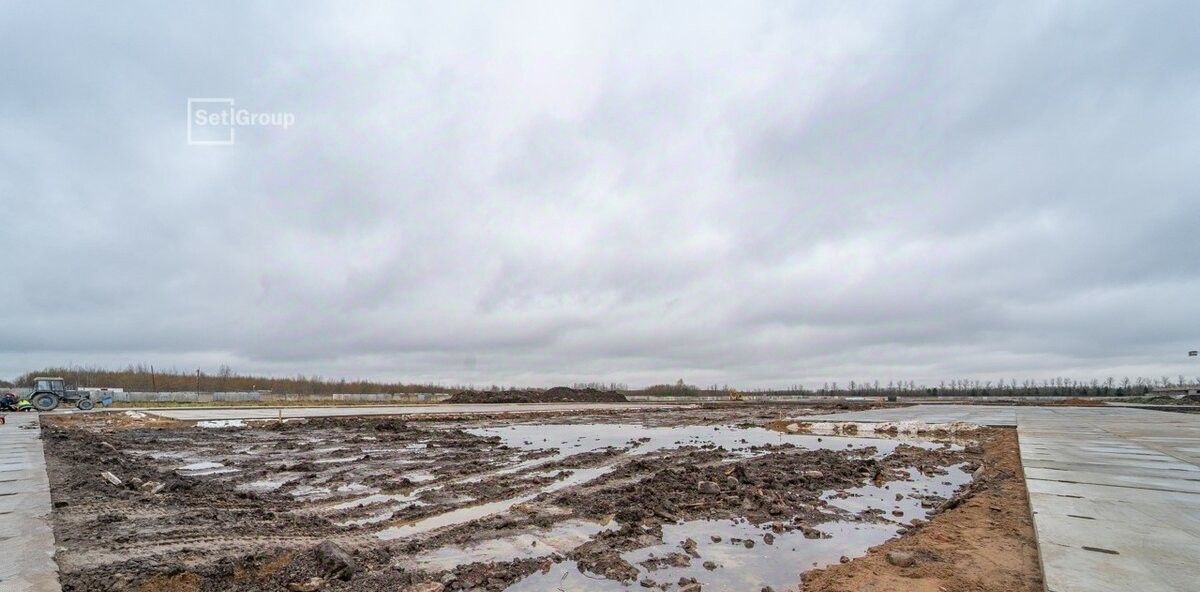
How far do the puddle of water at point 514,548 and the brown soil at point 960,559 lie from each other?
2806 mm

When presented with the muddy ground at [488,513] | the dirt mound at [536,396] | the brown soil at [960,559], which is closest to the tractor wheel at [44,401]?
the muddy ground at [488,513]

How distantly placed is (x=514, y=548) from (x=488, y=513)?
1944mm

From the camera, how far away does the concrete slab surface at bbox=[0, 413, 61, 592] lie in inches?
186

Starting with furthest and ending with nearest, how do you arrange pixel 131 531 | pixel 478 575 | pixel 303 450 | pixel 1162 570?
pixel 303 450
pixel 131 531
pixel 478 575
pixel 1162 570

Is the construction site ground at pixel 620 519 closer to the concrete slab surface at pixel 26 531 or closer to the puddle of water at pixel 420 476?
the puddle of water at pixel 420 476

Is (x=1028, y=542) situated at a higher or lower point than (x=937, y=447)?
higher

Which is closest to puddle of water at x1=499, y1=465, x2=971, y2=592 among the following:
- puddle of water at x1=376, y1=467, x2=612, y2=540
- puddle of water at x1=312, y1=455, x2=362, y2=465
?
puddle of water at x1=376, y1=467, x2=612, y2=540

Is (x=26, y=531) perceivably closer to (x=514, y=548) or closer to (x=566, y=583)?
(x=514, y=548)

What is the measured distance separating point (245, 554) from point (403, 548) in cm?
169

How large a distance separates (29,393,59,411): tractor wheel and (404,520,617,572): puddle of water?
47.3 meters

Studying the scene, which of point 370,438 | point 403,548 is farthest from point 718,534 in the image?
point 370,438

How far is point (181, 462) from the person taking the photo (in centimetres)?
1402

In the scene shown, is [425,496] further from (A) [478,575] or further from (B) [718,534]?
(B) [718,534]

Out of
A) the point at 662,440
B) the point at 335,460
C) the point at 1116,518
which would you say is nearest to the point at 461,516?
the point at 335,460
